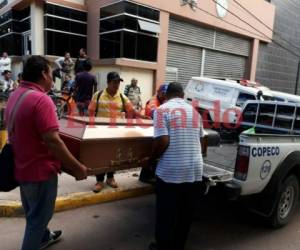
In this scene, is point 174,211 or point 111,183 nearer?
point 174,211

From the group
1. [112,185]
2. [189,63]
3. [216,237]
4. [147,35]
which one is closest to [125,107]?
[112,185]

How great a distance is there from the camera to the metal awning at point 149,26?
44.2 ft

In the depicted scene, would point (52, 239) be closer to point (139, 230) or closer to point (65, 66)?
point (139, 230)

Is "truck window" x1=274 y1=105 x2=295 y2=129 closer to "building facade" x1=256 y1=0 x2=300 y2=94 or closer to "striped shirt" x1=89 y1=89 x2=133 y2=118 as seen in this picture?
"striped shirt" x1=89 y1=89 x2=133 y2=118

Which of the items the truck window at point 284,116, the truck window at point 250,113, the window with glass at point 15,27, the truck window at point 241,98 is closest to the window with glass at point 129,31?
the window with glass at point 15,27

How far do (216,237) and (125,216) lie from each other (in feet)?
3.92

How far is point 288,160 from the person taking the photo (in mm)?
4074

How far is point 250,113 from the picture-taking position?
585cm

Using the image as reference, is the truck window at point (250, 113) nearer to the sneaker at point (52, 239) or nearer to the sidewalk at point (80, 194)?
the sidewalk at point (80, 194)

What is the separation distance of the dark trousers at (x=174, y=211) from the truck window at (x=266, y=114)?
2.72m

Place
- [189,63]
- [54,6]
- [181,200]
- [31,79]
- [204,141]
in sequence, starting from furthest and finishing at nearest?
[189,63] → [54,6] → [204,141] → [181,200] → [31,79]

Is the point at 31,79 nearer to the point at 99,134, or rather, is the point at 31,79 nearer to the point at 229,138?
the point at 99,134

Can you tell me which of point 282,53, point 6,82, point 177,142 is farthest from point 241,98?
point 282,53

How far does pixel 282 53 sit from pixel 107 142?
72.3ft
